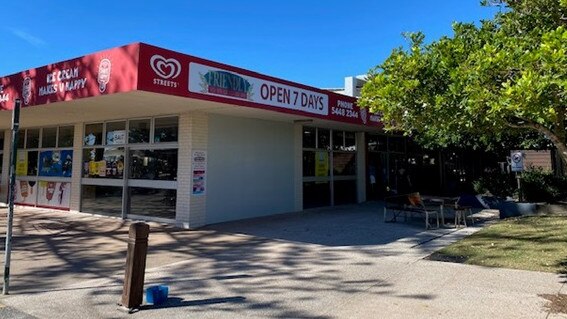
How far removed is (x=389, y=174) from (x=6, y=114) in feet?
45.5

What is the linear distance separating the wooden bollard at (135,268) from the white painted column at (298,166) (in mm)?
9004

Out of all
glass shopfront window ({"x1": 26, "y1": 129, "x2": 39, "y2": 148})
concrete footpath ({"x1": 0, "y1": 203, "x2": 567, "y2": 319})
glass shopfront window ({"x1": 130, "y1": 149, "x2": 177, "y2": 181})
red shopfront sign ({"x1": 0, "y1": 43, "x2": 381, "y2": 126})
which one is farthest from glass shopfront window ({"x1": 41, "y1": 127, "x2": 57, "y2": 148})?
concrete footpath ({"x1": 0, "y1": 203, "x2": 567, "y2": 319})

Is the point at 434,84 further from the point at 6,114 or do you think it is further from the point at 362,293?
the point at 6,114

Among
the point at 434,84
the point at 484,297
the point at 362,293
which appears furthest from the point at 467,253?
the point at 434,84

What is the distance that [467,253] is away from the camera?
7812 millimetres

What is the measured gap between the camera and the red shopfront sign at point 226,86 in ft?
27.0

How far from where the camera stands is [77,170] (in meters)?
14.3

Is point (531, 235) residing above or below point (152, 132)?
below

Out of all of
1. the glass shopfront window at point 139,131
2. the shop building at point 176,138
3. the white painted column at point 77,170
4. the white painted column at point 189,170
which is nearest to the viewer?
the shop building at point 176,138

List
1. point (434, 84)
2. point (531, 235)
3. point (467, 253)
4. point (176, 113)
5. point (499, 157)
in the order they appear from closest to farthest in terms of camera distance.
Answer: point (434, 84) < point (467, 253) < point (531, 235) < point (176, 113) < point (499, 157)

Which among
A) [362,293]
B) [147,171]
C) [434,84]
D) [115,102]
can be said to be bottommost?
[362,293]

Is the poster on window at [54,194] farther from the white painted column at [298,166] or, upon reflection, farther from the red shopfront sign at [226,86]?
the red shopfront sign at [226,86]

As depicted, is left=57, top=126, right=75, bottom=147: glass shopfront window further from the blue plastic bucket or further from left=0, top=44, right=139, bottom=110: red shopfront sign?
the blue plastic bucket

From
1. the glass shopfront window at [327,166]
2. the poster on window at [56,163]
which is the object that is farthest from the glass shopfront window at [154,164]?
the glass shopfront window at [327,166]
